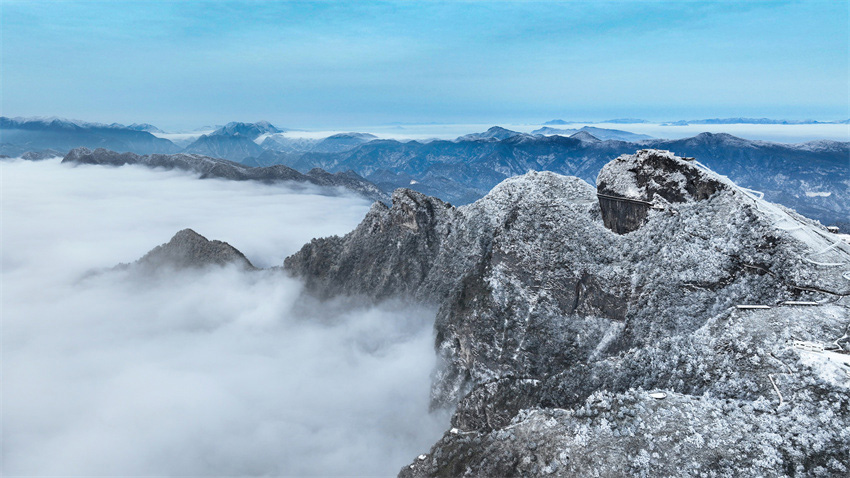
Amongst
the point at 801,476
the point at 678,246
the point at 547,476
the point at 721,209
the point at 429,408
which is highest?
the point at 721,209

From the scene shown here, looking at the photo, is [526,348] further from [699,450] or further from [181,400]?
[181,400]

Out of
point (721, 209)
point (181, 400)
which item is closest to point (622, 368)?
point (721, 209)

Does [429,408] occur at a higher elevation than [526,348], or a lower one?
lower

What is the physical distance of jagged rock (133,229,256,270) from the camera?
123375 millimetres

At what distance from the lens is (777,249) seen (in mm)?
31797

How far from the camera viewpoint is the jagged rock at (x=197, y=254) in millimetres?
123375

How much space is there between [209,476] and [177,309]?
3303 inches

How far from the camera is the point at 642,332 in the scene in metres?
40.0

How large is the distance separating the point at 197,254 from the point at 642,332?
413 feet

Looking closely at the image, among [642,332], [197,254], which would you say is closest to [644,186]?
[642,332]

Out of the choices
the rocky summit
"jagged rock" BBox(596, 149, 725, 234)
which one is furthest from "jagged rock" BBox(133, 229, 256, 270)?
"jagged rock" BBox(596, 149, 725, 234)

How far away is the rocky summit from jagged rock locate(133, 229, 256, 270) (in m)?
78.6

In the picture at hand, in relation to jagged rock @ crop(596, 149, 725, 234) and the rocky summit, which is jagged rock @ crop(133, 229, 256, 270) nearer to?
the rocky summit

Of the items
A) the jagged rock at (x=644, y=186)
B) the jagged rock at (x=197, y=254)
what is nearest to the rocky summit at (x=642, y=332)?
the jagged rock at (x=644, y=186)
